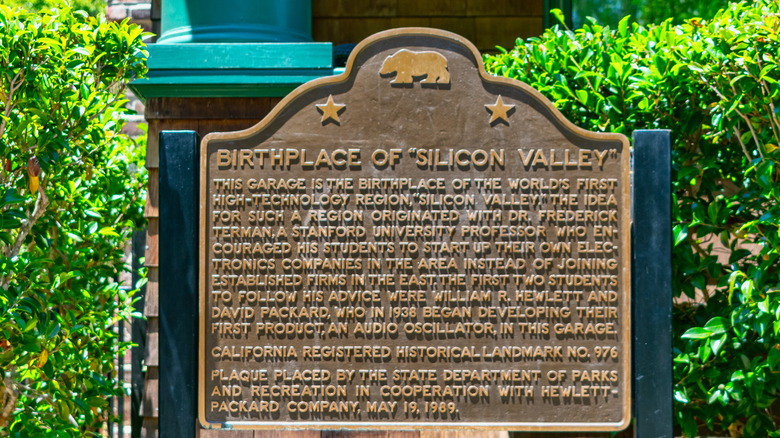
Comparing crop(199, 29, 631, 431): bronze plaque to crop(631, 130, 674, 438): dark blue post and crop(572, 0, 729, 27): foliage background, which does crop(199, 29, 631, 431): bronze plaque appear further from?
crop(572, 0, 729, 27): foliage background

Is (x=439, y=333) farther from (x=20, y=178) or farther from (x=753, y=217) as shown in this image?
(x=20, y=178)

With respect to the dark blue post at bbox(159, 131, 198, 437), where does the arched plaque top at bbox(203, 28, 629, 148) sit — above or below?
above

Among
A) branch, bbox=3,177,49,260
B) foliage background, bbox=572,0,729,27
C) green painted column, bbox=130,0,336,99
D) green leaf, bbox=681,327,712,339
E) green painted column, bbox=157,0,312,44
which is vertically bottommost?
green leaf, bbox=681,327,712,339

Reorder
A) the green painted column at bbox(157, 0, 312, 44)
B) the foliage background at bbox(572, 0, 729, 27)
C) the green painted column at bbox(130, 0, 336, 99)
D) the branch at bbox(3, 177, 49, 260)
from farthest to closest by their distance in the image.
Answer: the foliage background at bbox(572, 0, 729, 27) → the green painted column at bbox(157, 0, 312, 44) → the green painted column at bbox(130, 0, 336, 99) → the branch at bbox(3, 177, 49, 260)

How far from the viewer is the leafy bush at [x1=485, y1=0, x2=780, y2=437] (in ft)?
10.6

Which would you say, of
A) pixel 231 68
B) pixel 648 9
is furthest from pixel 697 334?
pixel 648 9

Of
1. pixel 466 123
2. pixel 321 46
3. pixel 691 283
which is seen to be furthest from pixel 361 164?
pixel 691 283

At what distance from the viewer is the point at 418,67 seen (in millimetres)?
2943

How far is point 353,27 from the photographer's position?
6215 mm

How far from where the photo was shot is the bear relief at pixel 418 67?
294 cm

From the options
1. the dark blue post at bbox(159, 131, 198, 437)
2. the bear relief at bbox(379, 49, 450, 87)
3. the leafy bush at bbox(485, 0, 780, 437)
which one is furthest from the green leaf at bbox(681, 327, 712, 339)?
the dark blue post at bbox(159, 131, 198, 437)

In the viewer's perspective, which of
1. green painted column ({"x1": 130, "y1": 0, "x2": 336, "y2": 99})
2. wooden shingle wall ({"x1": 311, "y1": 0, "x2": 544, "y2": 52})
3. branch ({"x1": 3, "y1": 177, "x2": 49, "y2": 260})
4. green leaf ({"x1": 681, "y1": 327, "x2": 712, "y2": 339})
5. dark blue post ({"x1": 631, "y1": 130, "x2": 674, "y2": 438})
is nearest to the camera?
dark blue post ({"x1": 631, "y1": 130, "x2": 674, "y2": 438})

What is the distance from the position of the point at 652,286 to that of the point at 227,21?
2678 millimetres

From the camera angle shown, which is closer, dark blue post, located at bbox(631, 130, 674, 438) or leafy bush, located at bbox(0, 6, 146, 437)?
dark blue post, located at bbox(631, 130, 674, 438)
